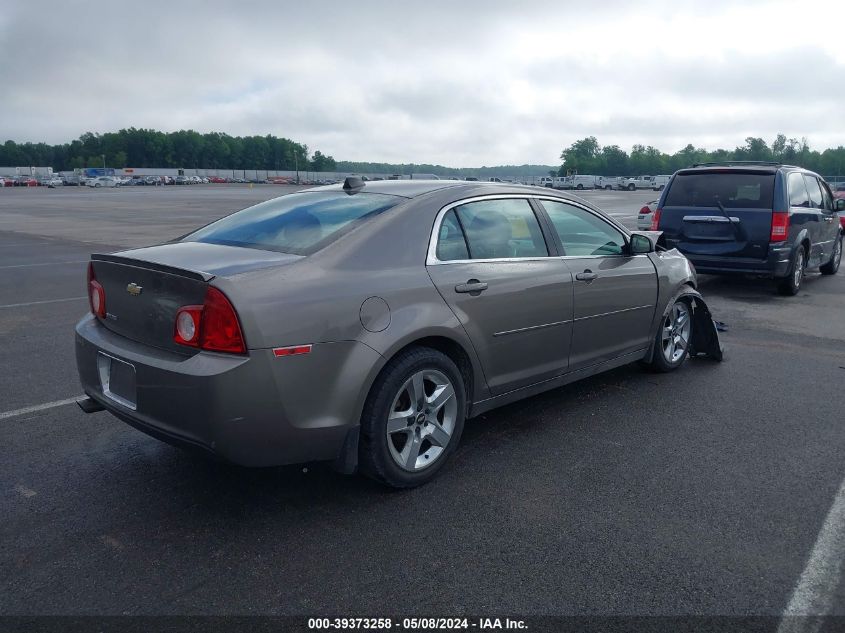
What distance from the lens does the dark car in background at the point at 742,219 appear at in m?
9.67

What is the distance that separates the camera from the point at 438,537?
11.0 ft

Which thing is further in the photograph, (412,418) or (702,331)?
(702,331)

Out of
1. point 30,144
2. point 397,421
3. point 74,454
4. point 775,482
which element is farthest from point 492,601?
point 30,144

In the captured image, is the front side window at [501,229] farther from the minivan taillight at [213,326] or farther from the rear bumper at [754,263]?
the rear bumper at [754,263]

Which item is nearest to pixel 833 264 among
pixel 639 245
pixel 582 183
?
pixel 639 245

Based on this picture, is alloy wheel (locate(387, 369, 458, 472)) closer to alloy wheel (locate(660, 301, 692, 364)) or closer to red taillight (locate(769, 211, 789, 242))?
alloy wheel (locate(660, 301, 692, 364))

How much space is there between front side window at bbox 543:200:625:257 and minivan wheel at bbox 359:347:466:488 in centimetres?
148

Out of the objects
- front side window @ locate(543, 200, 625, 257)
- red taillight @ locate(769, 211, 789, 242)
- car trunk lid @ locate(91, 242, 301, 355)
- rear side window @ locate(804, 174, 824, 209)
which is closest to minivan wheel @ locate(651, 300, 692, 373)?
front side window @ locate(543, 200, 625, 257)

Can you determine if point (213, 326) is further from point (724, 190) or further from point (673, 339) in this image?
point (724, 190)

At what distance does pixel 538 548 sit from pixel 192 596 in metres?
1.48

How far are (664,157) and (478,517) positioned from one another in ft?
551

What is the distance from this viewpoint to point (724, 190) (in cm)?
997

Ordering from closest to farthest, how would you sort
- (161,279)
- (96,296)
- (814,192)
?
(161,279)
(96,296)
(814,192)

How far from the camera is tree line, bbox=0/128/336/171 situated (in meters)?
164
